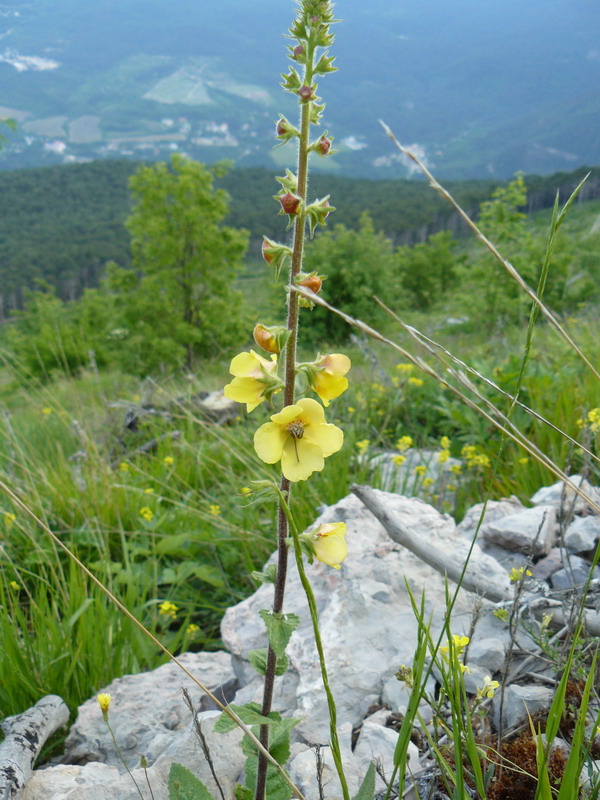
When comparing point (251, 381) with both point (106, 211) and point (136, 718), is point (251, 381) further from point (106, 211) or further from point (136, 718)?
point (106, 211)

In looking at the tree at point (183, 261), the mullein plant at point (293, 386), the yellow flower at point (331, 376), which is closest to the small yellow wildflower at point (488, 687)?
the mullein plant at point (293, 386)

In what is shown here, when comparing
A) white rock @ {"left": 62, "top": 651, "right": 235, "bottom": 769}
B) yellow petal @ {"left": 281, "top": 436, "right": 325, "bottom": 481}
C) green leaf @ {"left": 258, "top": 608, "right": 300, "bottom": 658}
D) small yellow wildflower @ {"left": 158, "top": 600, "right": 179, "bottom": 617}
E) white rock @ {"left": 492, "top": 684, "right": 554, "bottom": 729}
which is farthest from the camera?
small yellow wildflower @ {"left": 158, "top": 600, "right": 179, "bottom": 617}

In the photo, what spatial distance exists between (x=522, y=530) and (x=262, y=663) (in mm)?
1535

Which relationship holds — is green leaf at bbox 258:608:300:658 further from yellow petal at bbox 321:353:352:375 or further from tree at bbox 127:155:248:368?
tree at bbox 127:155:248:368

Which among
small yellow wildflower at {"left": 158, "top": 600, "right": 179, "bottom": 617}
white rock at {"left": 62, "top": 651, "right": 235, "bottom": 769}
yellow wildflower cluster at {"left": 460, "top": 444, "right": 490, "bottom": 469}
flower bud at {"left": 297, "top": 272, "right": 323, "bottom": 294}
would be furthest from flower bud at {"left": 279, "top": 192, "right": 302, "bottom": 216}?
yellow wildflower cluster at {"left": 460, "top": 444, "right": 490, "bottom": 469}

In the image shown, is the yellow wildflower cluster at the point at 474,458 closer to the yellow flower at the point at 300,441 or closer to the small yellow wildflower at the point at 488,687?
the small yellow wildflower at the point at 488,687

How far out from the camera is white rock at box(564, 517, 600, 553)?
2381 millimetres

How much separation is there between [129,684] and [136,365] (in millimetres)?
19524

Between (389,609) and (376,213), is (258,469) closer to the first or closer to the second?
(389,609)

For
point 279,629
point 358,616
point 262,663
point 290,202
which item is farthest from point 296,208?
point 358,616

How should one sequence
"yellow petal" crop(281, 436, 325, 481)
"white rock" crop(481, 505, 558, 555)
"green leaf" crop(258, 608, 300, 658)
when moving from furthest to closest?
"white rock" crop(481, 505, 558, 555), "yellow petal" crop(281, 436, 325, 481), "green leaf" crop(258, 608, 300, 658)

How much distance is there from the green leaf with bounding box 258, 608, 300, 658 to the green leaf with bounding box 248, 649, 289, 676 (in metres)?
0.14

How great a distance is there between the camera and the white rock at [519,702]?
1.66 metres

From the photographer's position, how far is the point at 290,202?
135cm
